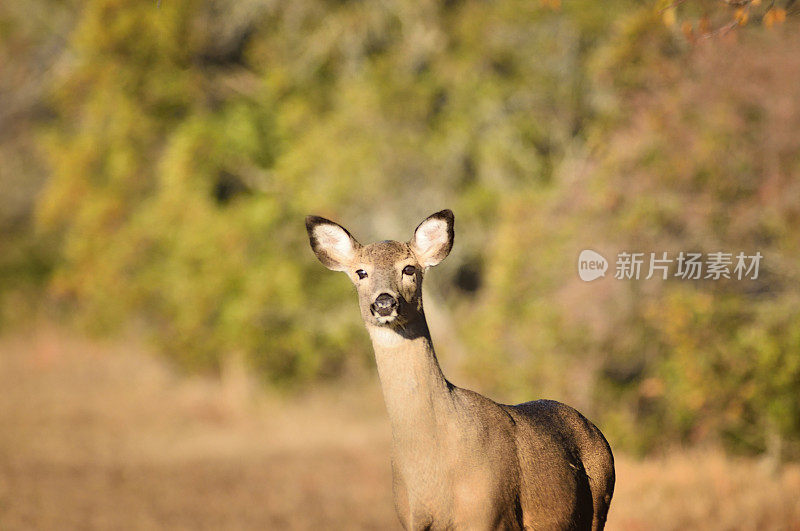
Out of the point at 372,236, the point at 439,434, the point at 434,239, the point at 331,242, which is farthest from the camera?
the point at 372,236

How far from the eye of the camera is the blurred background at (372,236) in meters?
12.0

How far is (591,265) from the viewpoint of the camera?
12664 mm

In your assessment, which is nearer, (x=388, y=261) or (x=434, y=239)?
(x=388, y=261)

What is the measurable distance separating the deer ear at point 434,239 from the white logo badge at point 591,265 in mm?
7767

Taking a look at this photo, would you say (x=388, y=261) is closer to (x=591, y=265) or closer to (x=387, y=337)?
(x=387, y=337)

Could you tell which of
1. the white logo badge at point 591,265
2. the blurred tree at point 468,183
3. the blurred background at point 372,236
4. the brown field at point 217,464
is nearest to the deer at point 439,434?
the blurred background at point 372,236

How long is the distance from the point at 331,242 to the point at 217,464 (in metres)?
12.4

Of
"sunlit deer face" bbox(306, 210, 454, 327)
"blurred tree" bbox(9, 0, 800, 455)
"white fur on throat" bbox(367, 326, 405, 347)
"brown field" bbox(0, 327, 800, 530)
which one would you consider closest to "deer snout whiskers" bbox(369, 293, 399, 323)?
"sunlit deer face" bbox(306, 210, 454, 327)

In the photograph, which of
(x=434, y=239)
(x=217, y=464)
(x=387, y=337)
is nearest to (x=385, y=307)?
(x=387, y=337)

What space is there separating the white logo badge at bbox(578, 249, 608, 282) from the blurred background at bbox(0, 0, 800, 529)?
129 mm

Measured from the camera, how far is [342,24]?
19281 mm

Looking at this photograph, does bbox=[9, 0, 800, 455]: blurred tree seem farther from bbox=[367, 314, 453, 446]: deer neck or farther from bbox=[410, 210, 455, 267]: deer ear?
bbox=[367, 314, 453, 446]: deer neck

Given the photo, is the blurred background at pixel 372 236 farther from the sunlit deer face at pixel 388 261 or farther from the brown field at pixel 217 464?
the sunlit deer face at pixel 388 261

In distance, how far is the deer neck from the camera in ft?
15.5
